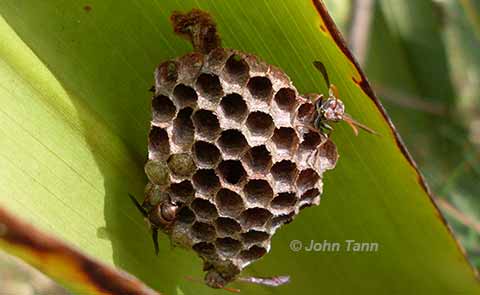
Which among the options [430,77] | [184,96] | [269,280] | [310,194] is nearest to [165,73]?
[184,96]

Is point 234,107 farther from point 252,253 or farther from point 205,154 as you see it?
point 252,253

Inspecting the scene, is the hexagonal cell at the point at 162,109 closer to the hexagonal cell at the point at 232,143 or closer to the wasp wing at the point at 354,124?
the hexagonal cell at the point at 232,143

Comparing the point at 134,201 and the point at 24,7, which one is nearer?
the point at 24,7

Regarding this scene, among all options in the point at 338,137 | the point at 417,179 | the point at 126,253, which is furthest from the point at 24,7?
the point at 417,179

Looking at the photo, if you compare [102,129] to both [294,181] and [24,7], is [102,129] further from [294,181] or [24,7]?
[294,181]

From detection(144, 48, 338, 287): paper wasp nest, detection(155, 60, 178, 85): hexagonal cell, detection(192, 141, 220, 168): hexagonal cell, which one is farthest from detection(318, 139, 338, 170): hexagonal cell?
detection(155, 60, 178, 85): hexagonal cell

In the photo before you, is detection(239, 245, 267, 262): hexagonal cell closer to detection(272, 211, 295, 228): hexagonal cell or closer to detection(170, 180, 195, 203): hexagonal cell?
detection(272, 211, 295, 228): hexagonal cell
